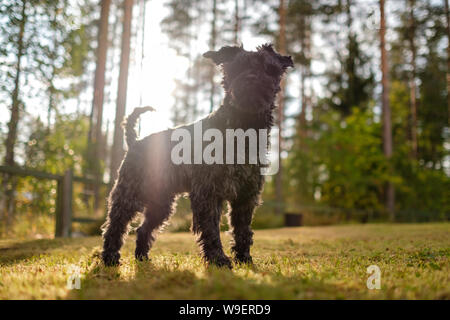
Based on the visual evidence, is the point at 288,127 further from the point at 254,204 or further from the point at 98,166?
the point at 254,204

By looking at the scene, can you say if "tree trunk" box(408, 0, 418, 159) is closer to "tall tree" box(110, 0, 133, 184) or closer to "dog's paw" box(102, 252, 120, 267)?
"tall tree" box(110, 0, 133, 184)

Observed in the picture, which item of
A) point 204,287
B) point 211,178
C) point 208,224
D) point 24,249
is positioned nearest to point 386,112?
point 211,178

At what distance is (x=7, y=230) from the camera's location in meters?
8.34

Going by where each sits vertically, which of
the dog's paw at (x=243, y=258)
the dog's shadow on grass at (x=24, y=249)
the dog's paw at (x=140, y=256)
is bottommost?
the dog's shadow on grass at (x=24, y=249)

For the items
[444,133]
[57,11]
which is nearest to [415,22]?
[444,133]

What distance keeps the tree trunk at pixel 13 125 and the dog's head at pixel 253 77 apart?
689 cm

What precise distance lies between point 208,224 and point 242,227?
664mm

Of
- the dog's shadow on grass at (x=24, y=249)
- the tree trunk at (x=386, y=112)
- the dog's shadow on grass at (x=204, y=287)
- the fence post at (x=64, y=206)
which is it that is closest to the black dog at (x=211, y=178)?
the dog's shadow on grass at (x=204, y=287)

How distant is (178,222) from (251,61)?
10.0 meters

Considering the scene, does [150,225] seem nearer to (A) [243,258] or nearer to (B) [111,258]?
(B) [111,258]

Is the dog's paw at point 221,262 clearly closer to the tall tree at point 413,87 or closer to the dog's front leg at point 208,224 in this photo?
the dog's front leg at point 208,224

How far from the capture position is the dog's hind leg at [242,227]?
4387mm

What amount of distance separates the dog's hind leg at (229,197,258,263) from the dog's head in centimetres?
119
